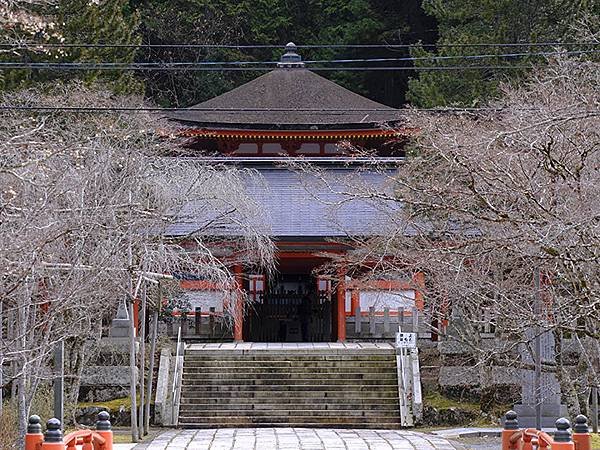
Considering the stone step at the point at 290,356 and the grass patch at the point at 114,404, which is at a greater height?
the stone step at the point at 290,356

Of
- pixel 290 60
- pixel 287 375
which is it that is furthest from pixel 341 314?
pixel 290 60

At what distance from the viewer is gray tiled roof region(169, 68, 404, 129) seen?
1486 inches

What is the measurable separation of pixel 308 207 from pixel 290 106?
283 inches

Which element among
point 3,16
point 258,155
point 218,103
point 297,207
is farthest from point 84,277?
point 218,103

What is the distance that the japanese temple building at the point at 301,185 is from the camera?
1262 inches

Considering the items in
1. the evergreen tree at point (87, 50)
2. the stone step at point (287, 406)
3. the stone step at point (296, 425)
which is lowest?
the stone step at point (296, 425)

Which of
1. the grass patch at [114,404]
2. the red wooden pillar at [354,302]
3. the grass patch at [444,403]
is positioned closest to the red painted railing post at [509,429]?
the grass patch at [444,403]

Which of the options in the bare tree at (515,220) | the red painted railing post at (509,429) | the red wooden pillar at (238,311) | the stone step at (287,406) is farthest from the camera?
the red wooden pillar at (238,311)

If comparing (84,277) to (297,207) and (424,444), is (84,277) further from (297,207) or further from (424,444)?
(297,207)

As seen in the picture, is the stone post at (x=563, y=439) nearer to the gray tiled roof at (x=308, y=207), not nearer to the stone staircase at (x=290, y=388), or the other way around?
the stone staircase at (x=290, y=388)

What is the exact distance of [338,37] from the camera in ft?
179

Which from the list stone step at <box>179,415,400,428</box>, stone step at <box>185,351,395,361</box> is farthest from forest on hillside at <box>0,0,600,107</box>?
stone step at <box>179,415,400,428</box>

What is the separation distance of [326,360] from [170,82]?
2755 centimetres

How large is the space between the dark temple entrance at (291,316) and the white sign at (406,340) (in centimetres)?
714
